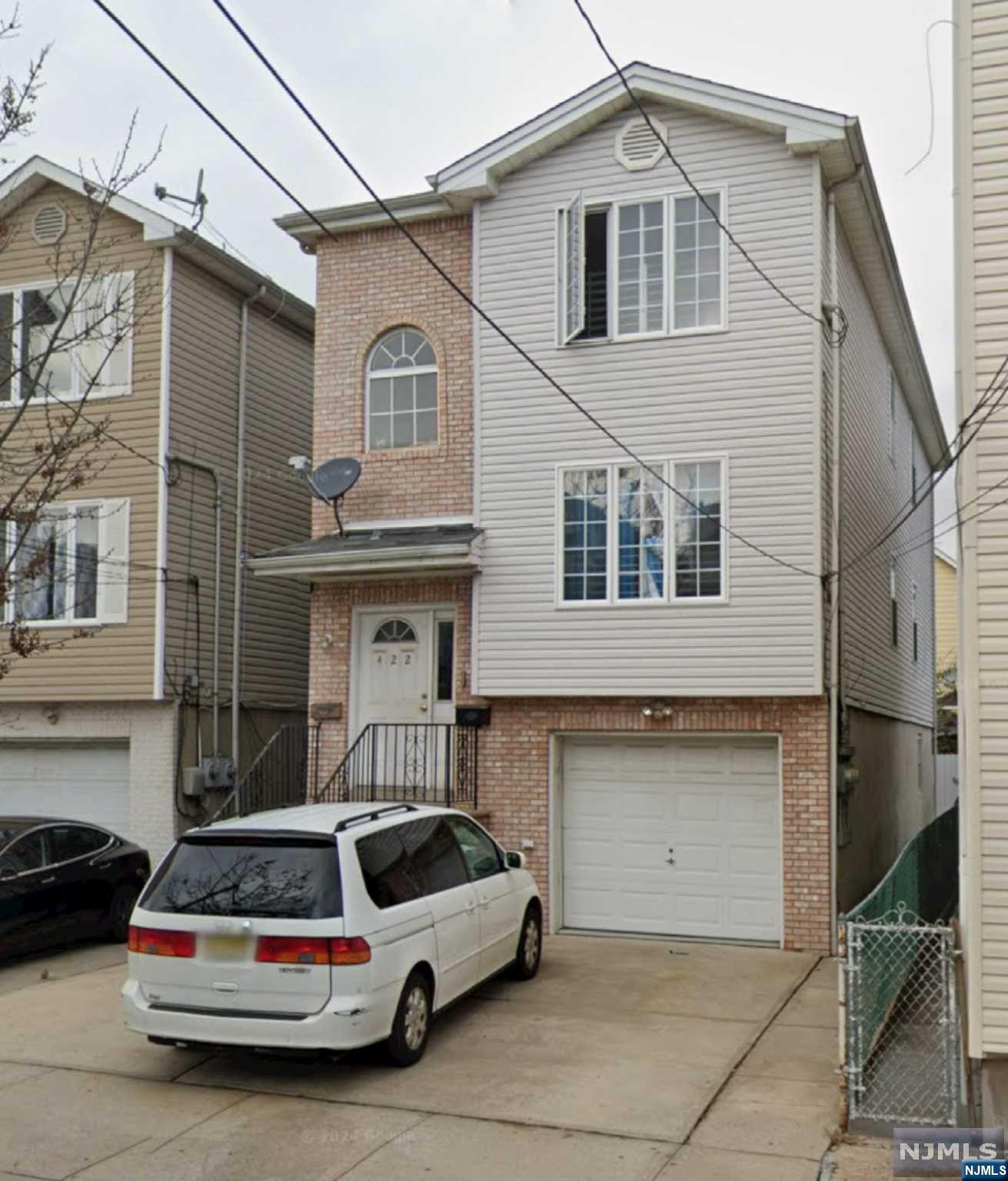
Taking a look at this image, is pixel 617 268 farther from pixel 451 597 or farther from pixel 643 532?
pixel 451 597

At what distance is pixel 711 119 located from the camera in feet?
44.6

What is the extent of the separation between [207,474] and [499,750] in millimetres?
5940

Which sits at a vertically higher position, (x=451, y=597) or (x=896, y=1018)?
(x=451, y=597)

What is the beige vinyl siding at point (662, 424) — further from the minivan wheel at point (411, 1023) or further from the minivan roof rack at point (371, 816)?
the minivan wheel at point (411, 1023)

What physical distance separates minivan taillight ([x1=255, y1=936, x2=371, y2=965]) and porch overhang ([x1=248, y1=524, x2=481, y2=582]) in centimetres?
651

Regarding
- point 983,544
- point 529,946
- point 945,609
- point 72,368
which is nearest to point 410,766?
point 529,946

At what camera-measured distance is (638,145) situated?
13984 millimetres

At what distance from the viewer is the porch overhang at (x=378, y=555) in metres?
13.8

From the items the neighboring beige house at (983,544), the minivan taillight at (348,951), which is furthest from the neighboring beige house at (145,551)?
the neighboring beige house at (983,544)

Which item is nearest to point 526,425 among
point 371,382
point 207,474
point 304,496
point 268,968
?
point 371,382

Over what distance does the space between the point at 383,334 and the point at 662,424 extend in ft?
12.3

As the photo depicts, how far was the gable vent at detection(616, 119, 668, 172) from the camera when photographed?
1391cm

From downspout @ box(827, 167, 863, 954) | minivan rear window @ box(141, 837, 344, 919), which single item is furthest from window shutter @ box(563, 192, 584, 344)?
minivan rear window @ box(141, 837, 344, 919)

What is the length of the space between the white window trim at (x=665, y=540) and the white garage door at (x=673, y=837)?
1570 mm
